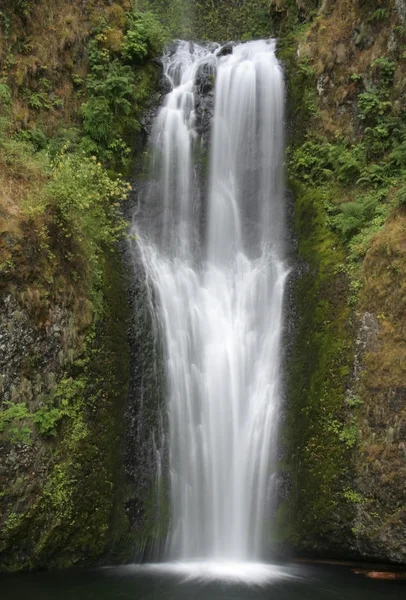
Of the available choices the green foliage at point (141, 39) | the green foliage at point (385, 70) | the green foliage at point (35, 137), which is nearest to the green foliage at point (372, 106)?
the green foliage at point (385, 70)

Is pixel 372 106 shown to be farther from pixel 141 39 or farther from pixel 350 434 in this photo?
pixel 350 434

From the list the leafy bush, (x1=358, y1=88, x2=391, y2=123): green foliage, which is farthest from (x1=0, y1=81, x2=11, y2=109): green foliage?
(x1=358, y1=88, x2=391, y2=123): green foliage

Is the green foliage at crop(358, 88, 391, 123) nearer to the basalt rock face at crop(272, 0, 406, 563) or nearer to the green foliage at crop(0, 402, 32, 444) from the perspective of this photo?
the basalt rock face at crop(272, 0, 406, 563)

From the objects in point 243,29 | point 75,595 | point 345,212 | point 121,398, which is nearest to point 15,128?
point 121,398

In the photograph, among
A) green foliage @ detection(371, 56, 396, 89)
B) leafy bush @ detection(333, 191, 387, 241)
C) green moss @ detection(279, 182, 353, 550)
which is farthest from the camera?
green foliage @ detection(371, 56, 396, 89)

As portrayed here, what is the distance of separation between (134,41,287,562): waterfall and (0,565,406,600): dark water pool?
3.36 ft

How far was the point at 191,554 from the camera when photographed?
9.31 m

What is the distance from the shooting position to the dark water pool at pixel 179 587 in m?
7.58

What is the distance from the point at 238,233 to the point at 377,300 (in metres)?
4.39

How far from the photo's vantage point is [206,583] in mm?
8195

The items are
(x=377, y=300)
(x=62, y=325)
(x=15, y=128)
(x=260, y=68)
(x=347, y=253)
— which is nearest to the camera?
(x=62, y=325)

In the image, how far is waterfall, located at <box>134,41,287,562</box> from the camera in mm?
9680

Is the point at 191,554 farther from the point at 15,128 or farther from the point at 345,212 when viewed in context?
the point at 15,128

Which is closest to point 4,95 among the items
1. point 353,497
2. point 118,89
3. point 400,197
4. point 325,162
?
point 118,89
